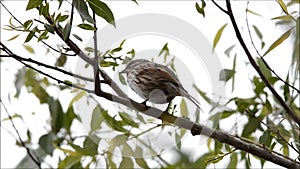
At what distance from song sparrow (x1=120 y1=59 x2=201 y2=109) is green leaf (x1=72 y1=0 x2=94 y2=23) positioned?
345 mm

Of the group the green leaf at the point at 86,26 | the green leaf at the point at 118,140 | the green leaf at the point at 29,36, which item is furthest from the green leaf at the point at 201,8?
the green leaf at the point at 118,140

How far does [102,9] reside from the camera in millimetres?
1112

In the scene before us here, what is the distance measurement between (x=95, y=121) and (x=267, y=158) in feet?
1.90

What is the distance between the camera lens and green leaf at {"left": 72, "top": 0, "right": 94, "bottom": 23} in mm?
1046

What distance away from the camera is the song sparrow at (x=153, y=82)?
1.35 m

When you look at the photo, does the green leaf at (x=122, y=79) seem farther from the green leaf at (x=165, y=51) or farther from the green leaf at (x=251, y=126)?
the green leaf at (x=251, y=126)

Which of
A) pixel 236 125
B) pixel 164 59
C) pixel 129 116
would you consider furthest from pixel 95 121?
pixel 236 125

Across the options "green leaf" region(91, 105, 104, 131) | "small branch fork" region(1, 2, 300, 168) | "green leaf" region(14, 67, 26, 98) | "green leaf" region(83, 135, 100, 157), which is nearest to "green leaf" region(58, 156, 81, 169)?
"green leaf" region(83, 135, 100, 157)

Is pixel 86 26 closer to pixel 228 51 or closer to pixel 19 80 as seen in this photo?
pixel 228 51

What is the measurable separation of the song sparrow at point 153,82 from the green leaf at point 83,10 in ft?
1.13

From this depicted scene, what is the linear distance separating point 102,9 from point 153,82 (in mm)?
348

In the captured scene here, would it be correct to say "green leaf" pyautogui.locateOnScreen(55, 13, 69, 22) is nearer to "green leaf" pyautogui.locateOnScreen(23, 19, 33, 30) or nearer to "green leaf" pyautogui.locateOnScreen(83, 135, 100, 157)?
"green leaf" pyautogui.locateOnScreen(23, 19, 33, 30)

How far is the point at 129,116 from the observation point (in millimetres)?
1499

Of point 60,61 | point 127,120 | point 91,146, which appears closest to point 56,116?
point 60,61
